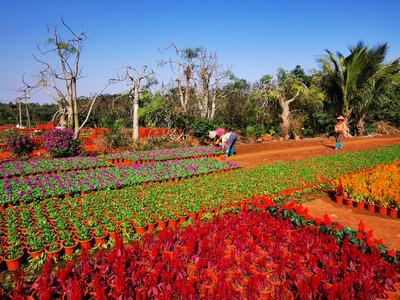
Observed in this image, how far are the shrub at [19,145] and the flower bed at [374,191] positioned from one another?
11.8 meters

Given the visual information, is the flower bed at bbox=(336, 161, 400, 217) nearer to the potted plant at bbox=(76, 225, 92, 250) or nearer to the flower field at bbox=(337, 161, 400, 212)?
the flower field at bbox=(337, 161, 400, 212)

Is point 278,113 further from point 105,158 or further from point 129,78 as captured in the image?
point 105,158

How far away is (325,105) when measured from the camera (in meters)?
21.3

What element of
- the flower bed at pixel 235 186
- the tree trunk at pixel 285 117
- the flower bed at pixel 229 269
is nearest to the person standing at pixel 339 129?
the flower bed at pixel 235 186

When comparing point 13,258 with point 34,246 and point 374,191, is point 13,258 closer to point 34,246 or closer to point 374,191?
point 34,246

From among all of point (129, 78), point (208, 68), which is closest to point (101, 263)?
point (129, 78)

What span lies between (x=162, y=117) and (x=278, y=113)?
8.02 meters

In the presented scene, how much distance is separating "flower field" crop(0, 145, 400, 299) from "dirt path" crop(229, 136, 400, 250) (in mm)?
869

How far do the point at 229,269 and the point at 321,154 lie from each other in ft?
37.7

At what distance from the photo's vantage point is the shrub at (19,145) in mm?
12452

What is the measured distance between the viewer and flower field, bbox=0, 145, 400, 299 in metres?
3.30

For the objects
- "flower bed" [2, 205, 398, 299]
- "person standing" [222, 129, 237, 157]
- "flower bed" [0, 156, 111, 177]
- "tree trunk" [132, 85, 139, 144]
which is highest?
"tree trunk" [132, 85, 139, 144]

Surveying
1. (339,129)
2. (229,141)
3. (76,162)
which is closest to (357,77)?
(339,129)

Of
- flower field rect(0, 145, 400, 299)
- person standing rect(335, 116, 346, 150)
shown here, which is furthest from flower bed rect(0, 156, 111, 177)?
person standing rect(335, 116, 346, 150)
